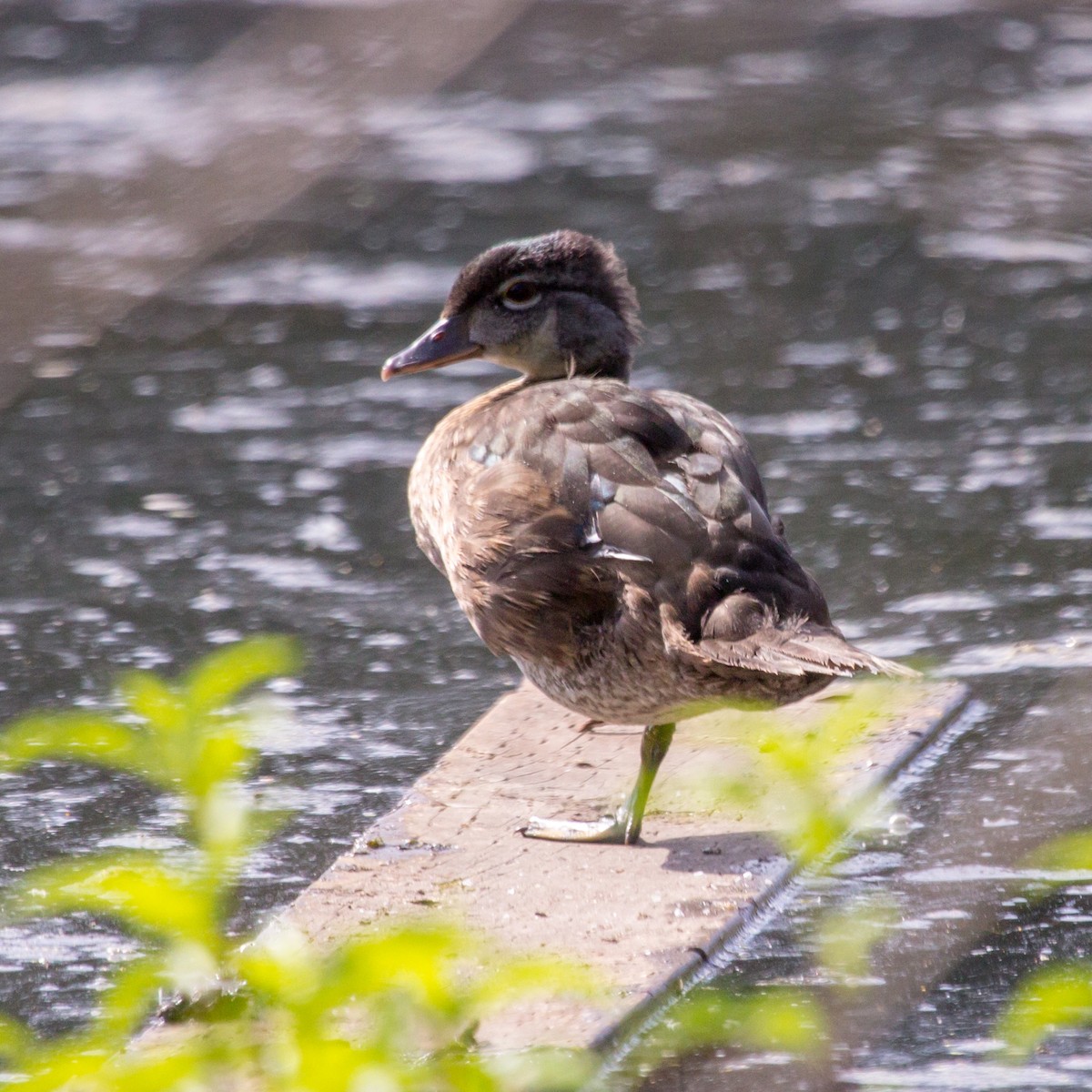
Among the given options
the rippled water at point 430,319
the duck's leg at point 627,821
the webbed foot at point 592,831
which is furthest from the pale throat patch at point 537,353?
the webbed foot at point 592,831

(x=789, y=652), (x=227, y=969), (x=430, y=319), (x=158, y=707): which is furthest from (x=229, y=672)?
(x=430, y=319)

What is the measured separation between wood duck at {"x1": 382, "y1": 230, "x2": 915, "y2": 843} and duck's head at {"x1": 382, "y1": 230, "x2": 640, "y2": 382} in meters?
0.38

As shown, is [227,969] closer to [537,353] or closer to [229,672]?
[229,672]

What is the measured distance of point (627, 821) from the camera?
13.7 ft

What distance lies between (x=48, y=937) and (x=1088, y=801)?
2266mm

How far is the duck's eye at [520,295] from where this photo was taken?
4.99 meters

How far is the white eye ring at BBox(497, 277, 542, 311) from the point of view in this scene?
16.3 ft

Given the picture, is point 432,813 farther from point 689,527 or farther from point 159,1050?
point 159,1050

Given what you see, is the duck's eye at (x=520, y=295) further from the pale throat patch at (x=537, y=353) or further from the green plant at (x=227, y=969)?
the green plant at (x=227, y=969)

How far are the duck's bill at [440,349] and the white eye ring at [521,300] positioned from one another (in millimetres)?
166

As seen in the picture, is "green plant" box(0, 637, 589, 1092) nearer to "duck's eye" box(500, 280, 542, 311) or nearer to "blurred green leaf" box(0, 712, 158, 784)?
"blurred green leaf" box(0, 712, 158, 784)

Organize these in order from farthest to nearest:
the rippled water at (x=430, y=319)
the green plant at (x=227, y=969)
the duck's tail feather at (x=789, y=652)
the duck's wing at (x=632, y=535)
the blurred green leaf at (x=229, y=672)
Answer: the rippled water at (x=430, y=319)
the duck's wing at (x=632, y=535)
the duck's tail feather at (x=789, y=652)
the blurred green leaf at (x=229, y=672)
the green plant at (x=227, y=969)

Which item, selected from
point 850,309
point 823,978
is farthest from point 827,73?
point 823,978

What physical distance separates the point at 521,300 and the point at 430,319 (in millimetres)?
3001
